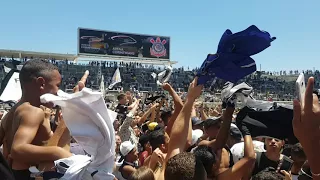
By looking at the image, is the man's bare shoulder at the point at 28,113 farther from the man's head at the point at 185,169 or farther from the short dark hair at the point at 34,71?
the man's head at the point at 185,169

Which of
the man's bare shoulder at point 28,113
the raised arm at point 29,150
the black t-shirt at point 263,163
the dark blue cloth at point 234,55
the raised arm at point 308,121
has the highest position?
the dark blue cloth at point 234,55

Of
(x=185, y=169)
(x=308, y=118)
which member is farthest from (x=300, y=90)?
(x=185, y=169)

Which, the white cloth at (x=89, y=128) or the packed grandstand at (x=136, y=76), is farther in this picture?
the packed grandstand at (x=136, y=76)

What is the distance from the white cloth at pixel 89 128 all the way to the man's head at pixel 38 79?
67 centimetres

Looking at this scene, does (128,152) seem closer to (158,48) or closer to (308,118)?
(308,118)

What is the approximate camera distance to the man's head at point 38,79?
2.99 m

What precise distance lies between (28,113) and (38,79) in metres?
0.30

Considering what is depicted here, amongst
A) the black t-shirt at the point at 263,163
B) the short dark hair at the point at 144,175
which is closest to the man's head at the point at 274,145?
the black t-shirt at the point at 263,163

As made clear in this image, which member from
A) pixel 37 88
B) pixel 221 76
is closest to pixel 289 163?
pixel 221 76

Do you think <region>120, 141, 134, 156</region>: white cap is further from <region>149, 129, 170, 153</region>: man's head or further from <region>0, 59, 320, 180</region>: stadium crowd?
<region>0, 59, 320, 180</region>: stadium crowd

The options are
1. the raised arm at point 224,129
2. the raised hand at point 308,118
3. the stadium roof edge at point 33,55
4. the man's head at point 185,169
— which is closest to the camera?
the raised hand at point 308,118

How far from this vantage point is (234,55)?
3053 millimetres

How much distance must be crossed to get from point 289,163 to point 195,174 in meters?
1.73

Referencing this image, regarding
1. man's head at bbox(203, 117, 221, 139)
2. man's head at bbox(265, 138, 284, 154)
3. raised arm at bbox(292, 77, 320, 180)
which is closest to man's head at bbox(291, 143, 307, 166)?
man's head at bbox(265, 138, 284, 154)
